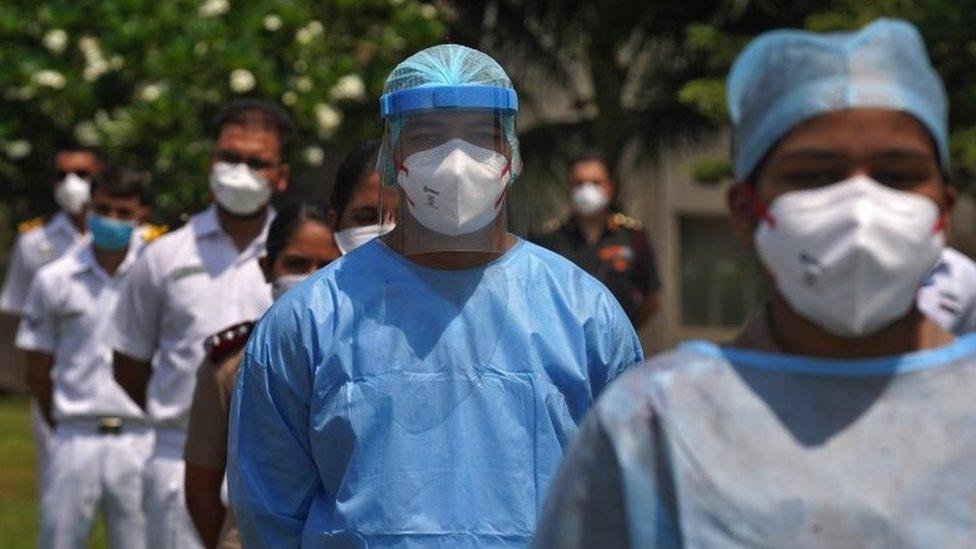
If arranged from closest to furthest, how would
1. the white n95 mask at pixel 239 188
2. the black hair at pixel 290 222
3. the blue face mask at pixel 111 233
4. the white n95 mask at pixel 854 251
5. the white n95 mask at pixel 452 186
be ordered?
1. the white n95 mask at pixel 854 251
2. the white n95 mask at pixel 452 186
3. the black hair at pixel 290 222
4. the white n95 mask at pixel 239 188
5. the blue face mask at pixel 111 233

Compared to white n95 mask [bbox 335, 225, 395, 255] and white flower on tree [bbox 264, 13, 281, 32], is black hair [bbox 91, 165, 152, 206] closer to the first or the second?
white n95 mask [bbox 335, 225, 395, 255]

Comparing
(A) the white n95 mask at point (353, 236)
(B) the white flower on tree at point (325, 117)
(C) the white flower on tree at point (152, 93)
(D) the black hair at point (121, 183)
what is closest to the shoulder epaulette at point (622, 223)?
(D) the black hair at point (121, 183)

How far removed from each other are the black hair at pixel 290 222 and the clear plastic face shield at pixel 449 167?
6.12 feet

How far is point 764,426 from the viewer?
3.20 metres

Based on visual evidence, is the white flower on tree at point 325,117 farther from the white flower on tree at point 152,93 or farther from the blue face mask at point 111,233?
the blue face mask at point 111,233

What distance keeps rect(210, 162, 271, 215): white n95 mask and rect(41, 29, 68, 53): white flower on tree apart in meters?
7.61

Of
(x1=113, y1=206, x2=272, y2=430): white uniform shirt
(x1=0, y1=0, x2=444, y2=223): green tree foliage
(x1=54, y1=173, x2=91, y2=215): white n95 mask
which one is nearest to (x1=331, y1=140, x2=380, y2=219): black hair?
(x1=113, y1=206, x2=272, y2=430): white uniform shirt

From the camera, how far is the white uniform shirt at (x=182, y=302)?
829cm

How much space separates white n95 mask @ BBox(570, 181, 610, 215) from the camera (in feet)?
42.5

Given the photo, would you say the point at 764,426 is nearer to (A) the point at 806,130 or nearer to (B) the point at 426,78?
(A) the point at 806,130

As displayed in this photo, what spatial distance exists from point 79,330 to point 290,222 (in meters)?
3.82

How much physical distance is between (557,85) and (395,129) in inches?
757

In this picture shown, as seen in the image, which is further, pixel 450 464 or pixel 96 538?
pixel 96 538

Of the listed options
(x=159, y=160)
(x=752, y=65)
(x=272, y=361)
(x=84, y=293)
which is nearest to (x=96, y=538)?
(x=159, y=160)
